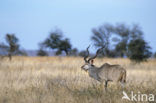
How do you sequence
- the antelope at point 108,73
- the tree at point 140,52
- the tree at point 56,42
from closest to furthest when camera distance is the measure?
1. the antelope at point 108,73
2. the tree at point 140,52
3. the tree at point 56,42

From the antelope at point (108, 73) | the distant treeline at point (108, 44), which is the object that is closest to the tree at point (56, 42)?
the distant treeline at point (108, 44)

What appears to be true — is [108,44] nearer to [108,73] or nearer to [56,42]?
[56,42]

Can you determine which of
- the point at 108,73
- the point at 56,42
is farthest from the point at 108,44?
the point at 108,73

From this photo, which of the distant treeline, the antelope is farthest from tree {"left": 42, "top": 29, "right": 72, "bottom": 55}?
the antelope

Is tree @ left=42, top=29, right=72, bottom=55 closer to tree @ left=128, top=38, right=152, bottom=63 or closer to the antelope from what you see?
tree @ left=128, top=38, right=152, bottom=63

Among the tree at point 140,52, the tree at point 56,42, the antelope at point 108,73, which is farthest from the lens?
the tree at point 56,42

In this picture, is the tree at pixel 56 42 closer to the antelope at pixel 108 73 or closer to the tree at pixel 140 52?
the tree at pixel 140 52

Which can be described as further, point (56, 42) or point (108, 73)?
point (56, 42)

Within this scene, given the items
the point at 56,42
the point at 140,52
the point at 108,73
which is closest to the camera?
the point at 108,73

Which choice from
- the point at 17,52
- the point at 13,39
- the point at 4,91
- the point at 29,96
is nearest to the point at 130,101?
the point at 29,96

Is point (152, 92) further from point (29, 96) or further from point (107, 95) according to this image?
point (29, 96)

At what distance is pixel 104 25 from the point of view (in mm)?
45406

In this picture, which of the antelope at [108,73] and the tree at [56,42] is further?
the tree at [56,42]

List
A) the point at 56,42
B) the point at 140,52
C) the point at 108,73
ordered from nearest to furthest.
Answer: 1. the point at 108,73
2. the point at 140,52
3. the point at 56,42
